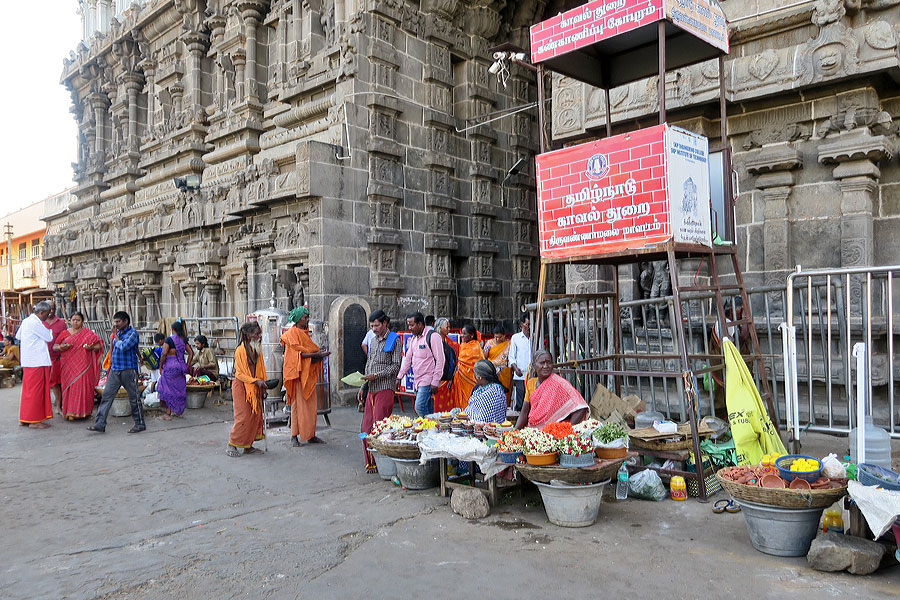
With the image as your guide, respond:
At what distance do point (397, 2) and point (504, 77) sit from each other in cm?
288

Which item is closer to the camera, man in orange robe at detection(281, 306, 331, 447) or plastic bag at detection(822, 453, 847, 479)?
plastic bag at detection(822, 453, 847, 479)

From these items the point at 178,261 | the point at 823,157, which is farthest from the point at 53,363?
the point at 823,157

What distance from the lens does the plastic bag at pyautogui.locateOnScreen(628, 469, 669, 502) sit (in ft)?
16.9

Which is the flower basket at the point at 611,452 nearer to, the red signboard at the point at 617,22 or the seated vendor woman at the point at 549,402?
the seated vendor woman at the point at 549,402

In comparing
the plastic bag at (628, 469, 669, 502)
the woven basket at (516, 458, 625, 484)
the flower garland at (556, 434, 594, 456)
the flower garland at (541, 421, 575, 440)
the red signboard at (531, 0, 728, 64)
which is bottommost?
the plastic bag at (628, 469, 669, 502)

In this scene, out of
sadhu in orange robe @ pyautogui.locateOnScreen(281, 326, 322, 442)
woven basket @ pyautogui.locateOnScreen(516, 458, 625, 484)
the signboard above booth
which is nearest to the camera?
woven basket @ pyautogui.locateOnScreen(516, 458, 625, 484)

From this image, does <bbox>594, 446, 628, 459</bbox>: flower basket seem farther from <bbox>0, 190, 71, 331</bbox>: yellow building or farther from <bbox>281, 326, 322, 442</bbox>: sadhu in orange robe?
<bbox>0, 190, 71, 331</bbox>: yellow building

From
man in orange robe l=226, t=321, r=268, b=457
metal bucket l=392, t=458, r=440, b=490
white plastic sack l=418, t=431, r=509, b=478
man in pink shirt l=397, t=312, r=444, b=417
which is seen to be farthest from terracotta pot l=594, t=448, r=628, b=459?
man in orange robe l=226, t=321, r=268, b=457

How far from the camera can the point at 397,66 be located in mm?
11820

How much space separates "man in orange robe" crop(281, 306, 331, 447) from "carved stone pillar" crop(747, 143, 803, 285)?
561 centimetres

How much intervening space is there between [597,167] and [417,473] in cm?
324

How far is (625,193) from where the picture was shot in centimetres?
562

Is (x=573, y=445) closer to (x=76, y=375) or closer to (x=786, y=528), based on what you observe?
(x=786, y=528)

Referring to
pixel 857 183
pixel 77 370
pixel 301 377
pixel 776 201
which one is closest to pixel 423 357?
pixel 301 377
